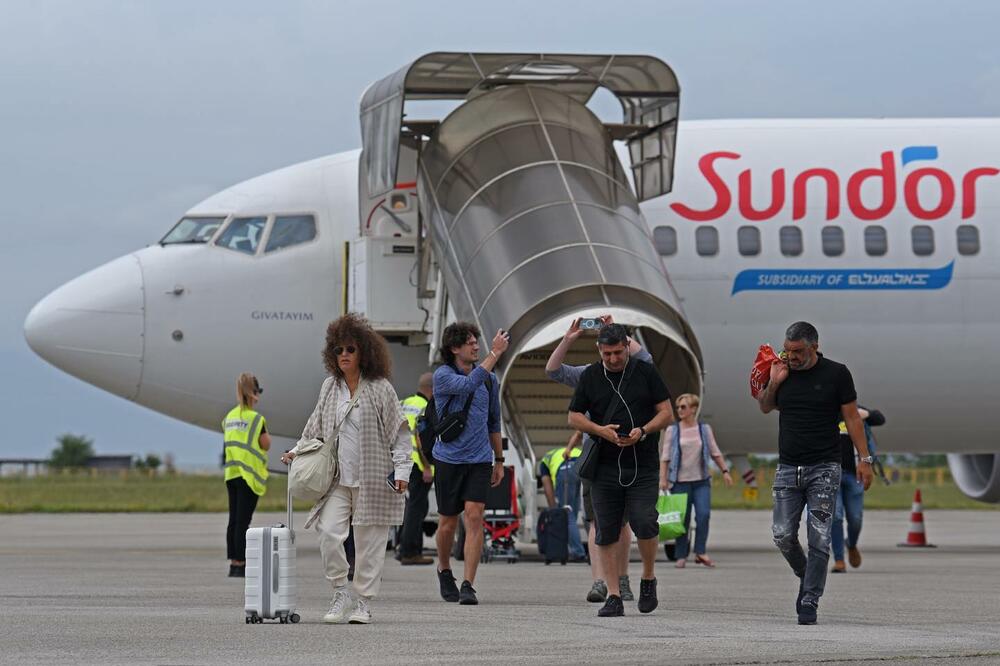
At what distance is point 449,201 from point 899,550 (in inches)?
287

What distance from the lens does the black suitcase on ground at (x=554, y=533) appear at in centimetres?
1620

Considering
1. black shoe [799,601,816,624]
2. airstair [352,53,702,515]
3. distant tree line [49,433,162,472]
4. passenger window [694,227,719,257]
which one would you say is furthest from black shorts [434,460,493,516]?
distant tree line [49,433,162,472]

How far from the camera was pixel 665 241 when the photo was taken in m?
19.1

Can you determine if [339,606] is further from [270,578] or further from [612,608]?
[612,608]

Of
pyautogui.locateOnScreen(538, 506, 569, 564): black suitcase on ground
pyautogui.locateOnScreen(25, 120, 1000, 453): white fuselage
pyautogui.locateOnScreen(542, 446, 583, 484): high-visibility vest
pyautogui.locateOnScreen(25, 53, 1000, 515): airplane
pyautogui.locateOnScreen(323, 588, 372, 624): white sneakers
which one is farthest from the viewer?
pyautogui.locateOnScreen(25, 120, 1000, 453): white fuselage

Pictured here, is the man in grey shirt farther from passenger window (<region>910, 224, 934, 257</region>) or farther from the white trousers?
passenger window (<region>910, 224, 934, 257</region>)

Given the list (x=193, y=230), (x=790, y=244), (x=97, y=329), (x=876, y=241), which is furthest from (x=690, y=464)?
(x=97, y=329)

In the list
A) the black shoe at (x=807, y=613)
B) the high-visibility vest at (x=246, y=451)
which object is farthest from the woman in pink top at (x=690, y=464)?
the black shoe at (x=807, y=613)

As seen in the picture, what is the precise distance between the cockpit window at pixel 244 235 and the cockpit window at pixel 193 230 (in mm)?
→ 150

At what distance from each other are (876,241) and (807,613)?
9711 millimetres

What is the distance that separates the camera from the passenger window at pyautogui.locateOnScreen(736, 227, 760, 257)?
62.5 feet

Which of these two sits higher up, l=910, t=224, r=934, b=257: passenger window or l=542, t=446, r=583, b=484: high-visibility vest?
l=910, t=224, r=934, b=257: passenger window

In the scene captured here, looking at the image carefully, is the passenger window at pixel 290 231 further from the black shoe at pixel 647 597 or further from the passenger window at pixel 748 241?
the black shoe at pixel 647 597

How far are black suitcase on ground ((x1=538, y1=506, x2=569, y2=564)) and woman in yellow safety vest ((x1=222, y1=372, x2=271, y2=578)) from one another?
9.24 feet
